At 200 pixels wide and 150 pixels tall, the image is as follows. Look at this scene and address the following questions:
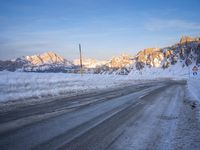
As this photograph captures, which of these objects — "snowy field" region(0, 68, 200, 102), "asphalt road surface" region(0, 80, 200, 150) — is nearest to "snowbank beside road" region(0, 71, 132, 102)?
"snowy field" region(0, 68, 200, 102)

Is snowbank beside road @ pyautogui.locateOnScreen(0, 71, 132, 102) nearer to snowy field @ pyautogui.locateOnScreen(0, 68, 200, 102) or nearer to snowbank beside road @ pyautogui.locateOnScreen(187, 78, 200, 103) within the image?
snowy field @ pyautogui.locateOnScreen(0, 68, 200, 102)

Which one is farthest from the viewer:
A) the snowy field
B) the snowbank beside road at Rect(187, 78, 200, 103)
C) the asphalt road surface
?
the snowy field

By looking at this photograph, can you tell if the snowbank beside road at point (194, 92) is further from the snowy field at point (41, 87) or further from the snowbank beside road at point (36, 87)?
the snowbank beside road at point (36, 87)

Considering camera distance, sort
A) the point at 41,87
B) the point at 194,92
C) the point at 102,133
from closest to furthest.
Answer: the point at 102,133 < the point at 194,92 < the point at 41,87

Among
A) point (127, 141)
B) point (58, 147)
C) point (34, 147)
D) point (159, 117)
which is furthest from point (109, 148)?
point (159, 117)

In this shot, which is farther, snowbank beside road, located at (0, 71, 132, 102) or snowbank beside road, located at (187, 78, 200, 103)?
snowbank beside road, located at (0, 71, 132, 102)

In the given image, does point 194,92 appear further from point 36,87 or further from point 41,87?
point 36,87

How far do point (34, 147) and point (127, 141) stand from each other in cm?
219

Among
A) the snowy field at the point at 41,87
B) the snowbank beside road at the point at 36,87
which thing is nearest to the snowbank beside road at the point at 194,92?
the snowy field at the point at 41,87

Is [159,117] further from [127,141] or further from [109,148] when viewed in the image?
[109,148]

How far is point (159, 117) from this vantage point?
9.14 metres

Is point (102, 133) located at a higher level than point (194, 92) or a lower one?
higher

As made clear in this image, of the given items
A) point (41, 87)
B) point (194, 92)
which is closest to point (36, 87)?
point (41, 87)

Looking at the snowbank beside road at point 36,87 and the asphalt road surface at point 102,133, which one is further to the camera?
the snowbank beside road at point 36,87
